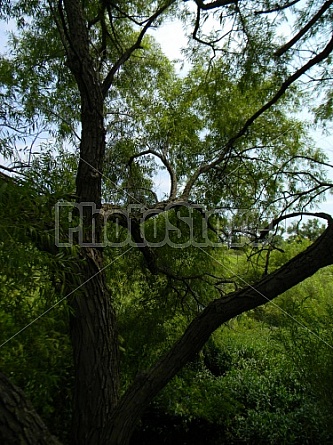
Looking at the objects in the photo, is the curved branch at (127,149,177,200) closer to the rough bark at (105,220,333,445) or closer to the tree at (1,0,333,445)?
the tree at (1,0,333,445)

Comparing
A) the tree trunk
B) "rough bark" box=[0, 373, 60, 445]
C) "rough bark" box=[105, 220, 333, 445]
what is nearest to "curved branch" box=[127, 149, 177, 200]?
the tree trunk

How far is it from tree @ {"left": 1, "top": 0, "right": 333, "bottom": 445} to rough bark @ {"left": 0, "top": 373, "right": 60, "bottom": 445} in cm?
2

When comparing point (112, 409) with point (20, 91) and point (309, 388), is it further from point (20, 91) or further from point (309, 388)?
point (20, 91)

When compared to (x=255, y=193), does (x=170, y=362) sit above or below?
below

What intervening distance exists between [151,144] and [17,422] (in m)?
2.61

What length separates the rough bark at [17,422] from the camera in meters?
1.12

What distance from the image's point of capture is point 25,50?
3.29 metres

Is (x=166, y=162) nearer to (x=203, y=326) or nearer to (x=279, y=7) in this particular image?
(x=279, y=7)

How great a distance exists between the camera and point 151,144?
345 centimetres

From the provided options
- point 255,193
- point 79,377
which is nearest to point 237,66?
point 255,193

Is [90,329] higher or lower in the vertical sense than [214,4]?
lower

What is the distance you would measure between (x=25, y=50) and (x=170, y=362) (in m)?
2.63

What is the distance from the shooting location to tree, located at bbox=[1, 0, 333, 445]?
76.5 inches

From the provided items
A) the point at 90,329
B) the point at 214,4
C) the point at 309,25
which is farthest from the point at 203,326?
the point at 214,4
